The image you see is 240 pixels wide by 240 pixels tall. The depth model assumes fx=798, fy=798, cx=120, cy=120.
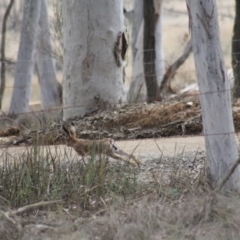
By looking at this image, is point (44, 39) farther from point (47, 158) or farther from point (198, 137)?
point (47, 158)

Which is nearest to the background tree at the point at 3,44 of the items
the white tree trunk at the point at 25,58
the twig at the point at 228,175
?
the white tree trunk at the point at 25,58

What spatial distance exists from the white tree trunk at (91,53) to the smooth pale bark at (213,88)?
518 centimetres

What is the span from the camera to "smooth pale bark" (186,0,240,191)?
24.6 ft

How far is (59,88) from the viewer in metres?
23.1

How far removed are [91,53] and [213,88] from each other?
5448mm

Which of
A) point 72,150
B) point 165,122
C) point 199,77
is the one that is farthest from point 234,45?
point 199,77

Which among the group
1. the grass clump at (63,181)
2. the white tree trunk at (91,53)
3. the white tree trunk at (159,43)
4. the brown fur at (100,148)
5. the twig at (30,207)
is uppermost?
the white tree trunk at (159,43)

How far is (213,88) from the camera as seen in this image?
7516 mm

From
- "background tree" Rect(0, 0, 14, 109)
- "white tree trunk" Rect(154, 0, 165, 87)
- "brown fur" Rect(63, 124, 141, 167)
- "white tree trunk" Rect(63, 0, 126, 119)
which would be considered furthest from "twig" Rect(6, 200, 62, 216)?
"background tree" Rect(0, 0, 14, 109)

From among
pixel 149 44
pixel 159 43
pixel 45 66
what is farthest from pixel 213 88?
pixel 45 66

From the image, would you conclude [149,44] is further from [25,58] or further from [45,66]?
[45,66]

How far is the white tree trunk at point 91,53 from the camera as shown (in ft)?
41.6

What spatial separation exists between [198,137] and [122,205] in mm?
3712

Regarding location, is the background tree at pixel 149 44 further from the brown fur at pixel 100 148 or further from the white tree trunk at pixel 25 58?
the brown fur at pixel 100 148
